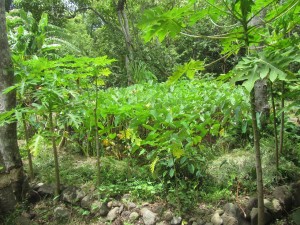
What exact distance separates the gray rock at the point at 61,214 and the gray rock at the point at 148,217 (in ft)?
3.02

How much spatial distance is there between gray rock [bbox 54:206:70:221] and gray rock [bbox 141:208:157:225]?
920 millimetres

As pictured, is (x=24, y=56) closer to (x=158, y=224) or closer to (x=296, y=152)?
(x=158, y=224)

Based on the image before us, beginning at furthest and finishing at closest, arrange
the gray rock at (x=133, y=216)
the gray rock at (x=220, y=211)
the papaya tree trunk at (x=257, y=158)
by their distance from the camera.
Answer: the gray rock at (x=133, y=216)
the gray rock at (x=220, y=211)
the papaya tree trunk at (x=257, y=158)

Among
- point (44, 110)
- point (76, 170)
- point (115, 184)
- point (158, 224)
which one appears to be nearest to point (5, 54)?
point (44, 110)

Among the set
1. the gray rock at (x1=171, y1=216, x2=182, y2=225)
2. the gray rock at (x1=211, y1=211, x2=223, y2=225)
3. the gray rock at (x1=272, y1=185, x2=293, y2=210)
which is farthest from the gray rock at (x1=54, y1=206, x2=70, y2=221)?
the gray rock at (x1=272, y1=185, x2=293, y2=210)

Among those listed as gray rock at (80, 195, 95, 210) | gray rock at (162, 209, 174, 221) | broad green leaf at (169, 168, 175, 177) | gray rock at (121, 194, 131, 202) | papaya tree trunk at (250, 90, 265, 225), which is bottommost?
gray rock at (162, 209, 174, 221)

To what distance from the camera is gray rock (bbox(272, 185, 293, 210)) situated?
2773 millimetres

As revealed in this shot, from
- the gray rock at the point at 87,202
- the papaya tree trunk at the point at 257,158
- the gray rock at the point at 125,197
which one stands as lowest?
the gray rock at the point at 87,202

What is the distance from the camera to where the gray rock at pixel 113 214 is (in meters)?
2.83

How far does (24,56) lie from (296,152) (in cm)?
382

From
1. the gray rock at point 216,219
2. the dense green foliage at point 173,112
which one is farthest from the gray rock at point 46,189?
the gray rock at point 216,219

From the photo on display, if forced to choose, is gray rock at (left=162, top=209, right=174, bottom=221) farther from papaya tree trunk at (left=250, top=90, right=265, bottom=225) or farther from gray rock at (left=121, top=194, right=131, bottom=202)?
papaya tree trunk at (left=250, top=90, right=265, bottom=225)

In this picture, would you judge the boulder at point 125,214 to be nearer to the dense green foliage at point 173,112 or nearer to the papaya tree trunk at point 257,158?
the dense green foliage at point 173,112

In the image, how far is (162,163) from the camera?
288cm
